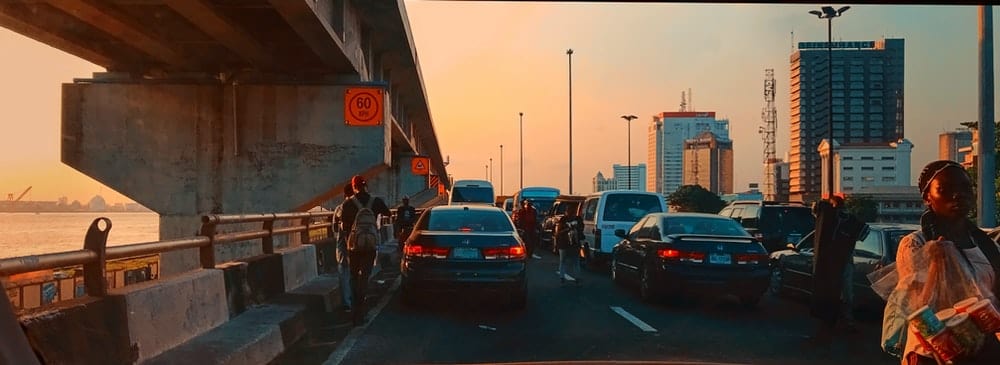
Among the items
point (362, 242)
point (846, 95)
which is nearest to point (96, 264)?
point (362, 242)

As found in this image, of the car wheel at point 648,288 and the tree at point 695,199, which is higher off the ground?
the tree at point 695,199

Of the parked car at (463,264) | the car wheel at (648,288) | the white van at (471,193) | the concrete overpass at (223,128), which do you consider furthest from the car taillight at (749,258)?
the white van at (471,193)

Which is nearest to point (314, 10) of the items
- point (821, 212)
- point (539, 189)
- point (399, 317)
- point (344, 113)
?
point (399, 317)

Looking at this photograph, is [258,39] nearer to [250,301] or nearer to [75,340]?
[250,301]

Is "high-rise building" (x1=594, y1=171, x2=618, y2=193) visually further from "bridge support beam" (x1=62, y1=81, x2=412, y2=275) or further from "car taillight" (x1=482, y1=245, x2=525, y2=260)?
"car taillight" (x1=482, y1=245, x2=525, y2=260)

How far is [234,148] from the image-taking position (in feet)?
69.7

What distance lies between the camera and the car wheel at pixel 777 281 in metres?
14.0

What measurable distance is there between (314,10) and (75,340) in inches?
374

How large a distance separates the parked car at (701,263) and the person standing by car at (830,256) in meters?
1.84

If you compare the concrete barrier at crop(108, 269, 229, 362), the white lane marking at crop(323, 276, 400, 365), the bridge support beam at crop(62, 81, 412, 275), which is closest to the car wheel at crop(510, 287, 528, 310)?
the white lane marking at crop(323, 276, 400, 365)

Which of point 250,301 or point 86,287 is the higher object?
point 86,287

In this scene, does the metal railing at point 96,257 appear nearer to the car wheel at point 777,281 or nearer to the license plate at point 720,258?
the license plate at point 720,258

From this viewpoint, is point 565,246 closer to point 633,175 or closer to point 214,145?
point 214,145

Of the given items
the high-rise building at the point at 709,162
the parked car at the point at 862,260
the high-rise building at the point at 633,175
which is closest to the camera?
the parked car at the point at 862,260
